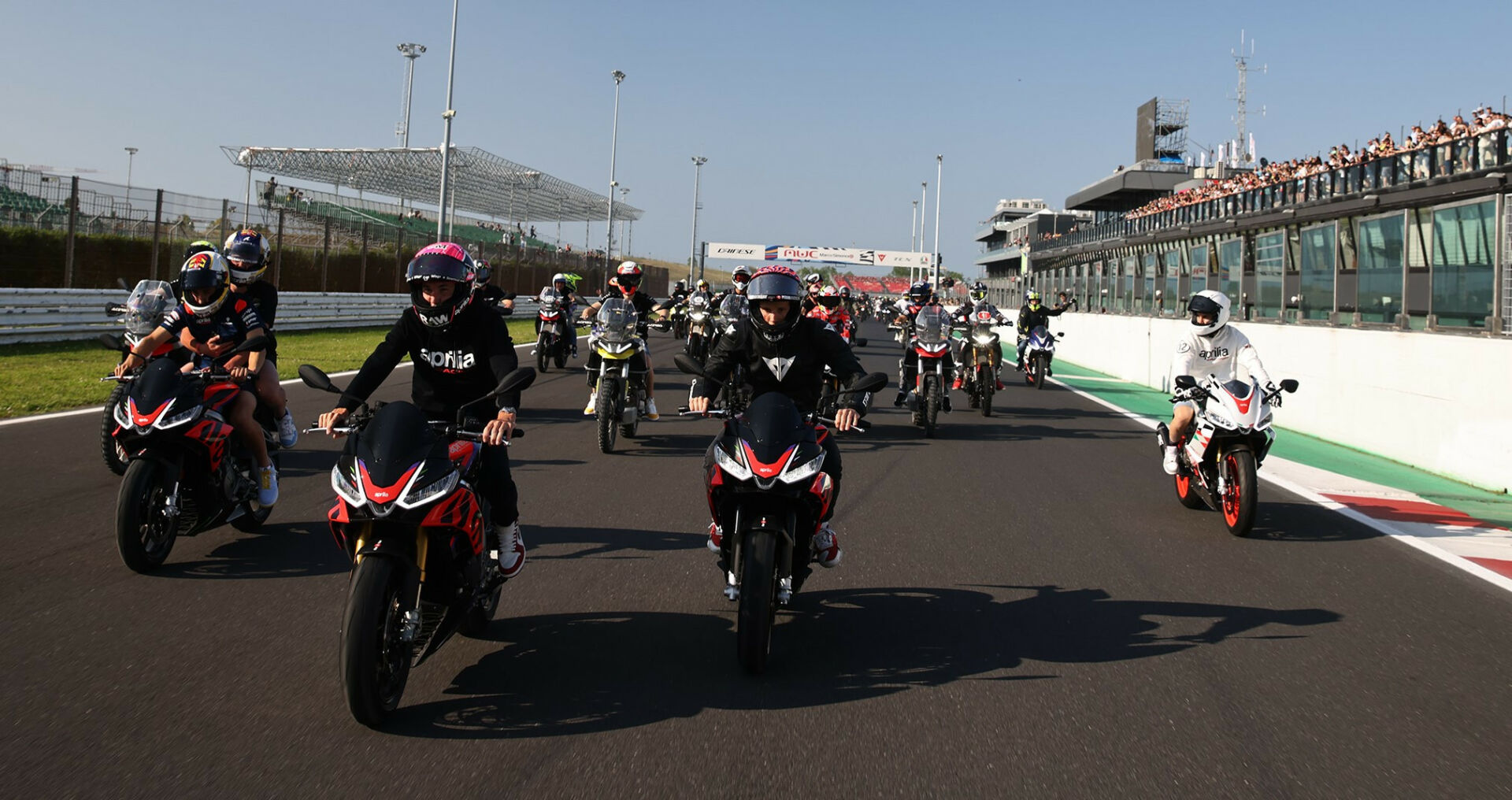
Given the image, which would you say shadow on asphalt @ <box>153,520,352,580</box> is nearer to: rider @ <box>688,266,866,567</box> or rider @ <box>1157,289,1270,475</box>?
rider @ <box>688,266,866,567</box>

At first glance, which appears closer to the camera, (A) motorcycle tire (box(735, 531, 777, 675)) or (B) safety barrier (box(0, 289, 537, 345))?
(A) motorcycle tire (box(735, 531, 777, 675))

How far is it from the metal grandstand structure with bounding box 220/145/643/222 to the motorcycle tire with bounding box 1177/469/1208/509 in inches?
1949

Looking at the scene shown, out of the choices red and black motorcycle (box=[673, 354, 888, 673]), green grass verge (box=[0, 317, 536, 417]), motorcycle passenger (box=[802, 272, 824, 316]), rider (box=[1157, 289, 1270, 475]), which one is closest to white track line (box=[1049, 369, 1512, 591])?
rider (box=[1157, 289, 1270, 475])

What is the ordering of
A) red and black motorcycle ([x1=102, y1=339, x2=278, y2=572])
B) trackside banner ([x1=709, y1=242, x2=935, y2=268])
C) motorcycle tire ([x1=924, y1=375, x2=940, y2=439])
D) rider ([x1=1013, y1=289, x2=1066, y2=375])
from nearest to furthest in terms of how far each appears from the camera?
red and black motorcycle ([x1=102, y1=339, x2=278, y2=572])
motorcycle tire ([x1=924, y1=375, x2=940, y2=439])
rider ([x1=1013, y1=289, x2=1066, y2=375])
trackside banner ([x1=709, y1=242, x2=935, y2=268])

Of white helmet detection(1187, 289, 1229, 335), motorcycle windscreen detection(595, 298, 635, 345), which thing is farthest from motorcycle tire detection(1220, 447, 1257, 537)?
motorcycle windscreen detection(595, 298, 635, 345)

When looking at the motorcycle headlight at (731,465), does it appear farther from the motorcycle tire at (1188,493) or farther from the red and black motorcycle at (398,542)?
the motorcycle tire at (1188,493)

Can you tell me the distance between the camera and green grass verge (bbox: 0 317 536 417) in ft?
43.9

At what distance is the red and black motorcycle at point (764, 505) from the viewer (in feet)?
16.1

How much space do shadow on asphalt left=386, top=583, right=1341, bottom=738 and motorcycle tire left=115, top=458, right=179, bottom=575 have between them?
1925 mm

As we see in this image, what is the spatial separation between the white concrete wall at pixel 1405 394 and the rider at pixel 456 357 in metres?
8.71

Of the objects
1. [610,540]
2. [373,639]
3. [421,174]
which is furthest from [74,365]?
[421,174]

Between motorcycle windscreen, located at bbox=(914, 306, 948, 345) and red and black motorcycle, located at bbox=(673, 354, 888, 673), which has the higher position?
motorcycle windscreen, located at bbox=(914, 306, 948, 345)

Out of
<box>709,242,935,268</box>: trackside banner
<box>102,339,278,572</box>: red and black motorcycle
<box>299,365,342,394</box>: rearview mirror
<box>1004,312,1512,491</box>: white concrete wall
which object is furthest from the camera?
<box>709,242,935,268</box>: trackside banner

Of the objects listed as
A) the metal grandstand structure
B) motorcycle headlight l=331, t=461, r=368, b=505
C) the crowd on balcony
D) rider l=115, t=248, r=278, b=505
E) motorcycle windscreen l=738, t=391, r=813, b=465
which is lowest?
motorcycle headlight l=331, t=461, r=368, b=505
